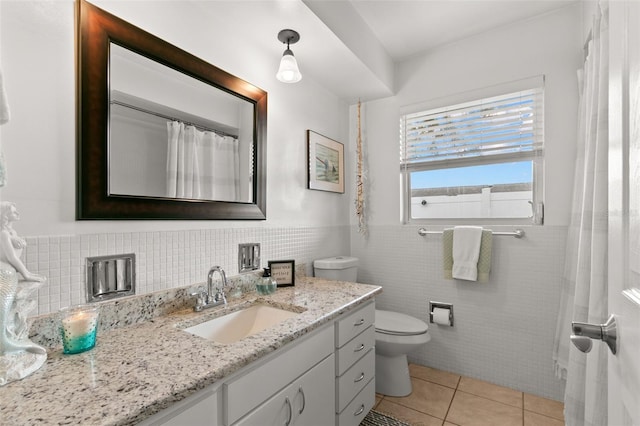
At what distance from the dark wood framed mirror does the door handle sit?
1.38 metres

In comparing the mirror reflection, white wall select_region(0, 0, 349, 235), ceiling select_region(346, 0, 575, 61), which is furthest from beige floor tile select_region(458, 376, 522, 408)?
ceiling select_region(346, 0, 575, 61)

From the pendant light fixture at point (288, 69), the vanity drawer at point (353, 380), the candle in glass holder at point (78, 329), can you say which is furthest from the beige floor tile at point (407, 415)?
the pendant light fixture at point (288, 69)

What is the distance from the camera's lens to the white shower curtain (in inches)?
42.5

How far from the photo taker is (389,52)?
2.43 meters

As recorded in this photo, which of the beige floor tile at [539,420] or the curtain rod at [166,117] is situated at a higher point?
the curtain rod at [166,117]

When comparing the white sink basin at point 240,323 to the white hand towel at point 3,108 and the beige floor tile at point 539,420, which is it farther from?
the beige floor tile at point 539,420

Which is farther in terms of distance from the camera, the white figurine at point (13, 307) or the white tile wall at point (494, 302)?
the white tile wall at point (494, 302)

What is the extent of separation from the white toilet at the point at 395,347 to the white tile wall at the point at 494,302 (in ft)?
1.18

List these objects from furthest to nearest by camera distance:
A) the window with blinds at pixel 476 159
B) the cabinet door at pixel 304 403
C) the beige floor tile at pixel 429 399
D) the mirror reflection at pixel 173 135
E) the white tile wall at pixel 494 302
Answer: the window with blinds at pixel 476 159, the white tile wall at pixel 494 302, the beige floor tile at pixel 429 399, the mirror reflection at pixel 173 135, the cabinet door at pixel 304 403

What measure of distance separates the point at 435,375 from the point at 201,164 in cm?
216

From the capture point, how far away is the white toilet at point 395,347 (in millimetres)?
1922

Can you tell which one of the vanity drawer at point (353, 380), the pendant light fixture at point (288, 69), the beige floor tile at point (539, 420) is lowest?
the beige floor tile at point (539, 420)

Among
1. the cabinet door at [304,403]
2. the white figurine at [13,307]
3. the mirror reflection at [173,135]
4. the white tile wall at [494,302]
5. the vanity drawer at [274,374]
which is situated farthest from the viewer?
the white tile wall at [494,302]

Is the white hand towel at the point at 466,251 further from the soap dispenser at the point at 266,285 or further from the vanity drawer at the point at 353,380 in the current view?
the soap dispenser at the point at 266,285
